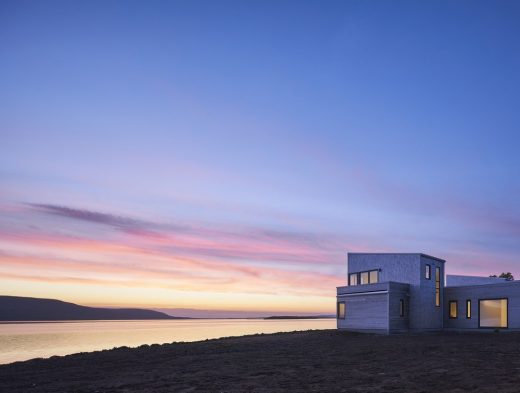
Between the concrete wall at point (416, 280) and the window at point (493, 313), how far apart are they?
3097 millimetres

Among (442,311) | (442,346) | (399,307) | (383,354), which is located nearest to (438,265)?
(442,311)

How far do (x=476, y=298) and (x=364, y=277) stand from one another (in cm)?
881

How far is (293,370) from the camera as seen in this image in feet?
64.2

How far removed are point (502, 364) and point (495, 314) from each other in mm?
26127

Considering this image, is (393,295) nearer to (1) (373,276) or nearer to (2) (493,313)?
(1) (373,276)

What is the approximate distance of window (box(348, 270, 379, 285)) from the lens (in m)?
42.1

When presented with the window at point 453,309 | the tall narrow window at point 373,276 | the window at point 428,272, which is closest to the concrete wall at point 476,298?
the window at point 453,309

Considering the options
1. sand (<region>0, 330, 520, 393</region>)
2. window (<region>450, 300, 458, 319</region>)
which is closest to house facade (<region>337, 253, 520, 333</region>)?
window (<region>450, 300, 458, 319</region>)

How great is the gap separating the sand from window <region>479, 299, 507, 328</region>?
1384 centimetres

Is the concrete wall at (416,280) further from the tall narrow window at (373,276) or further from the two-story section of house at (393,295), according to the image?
the tall narrow window at (373,276)

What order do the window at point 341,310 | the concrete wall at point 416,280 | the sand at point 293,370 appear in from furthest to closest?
the window at point 341,310 < the concrete wall at point 416,280 < the sand at point 293,370

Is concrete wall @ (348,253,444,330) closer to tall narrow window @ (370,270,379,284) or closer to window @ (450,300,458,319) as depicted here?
tall narrow window @ (370,270,379,284)

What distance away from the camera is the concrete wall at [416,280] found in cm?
3959

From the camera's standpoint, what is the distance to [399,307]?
1511 inches
